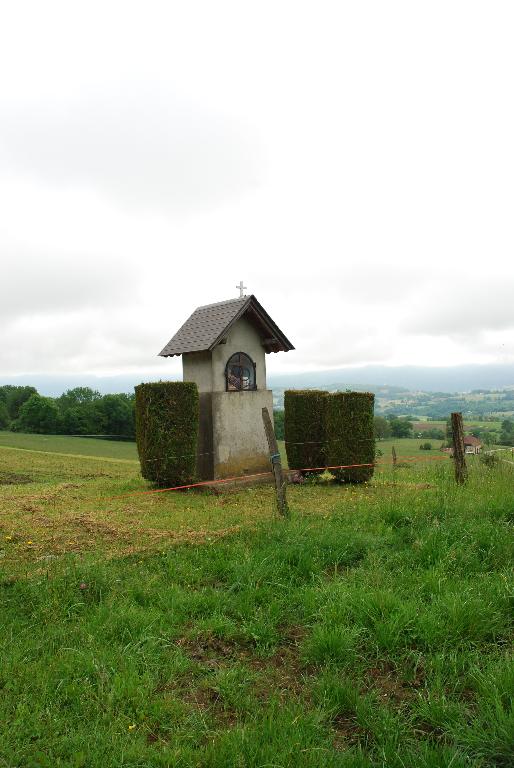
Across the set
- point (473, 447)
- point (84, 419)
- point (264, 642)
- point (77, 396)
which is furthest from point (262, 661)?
point (77, 396)

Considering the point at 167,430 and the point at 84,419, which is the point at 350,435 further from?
the point at 84,419

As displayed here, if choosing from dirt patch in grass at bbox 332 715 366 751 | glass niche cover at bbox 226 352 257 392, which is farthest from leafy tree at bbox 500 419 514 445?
dirt patch in grass at bbox 332 715 366 751

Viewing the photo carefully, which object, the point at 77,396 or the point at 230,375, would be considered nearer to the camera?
the point at 230,375

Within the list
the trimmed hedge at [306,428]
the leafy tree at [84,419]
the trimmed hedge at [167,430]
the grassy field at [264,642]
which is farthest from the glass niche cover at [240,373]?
the leafy tree at [84,419]

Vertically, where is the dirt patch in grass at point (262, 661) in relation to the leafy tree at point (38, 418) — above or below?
below

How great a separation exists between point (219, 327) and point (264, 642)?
1104cm

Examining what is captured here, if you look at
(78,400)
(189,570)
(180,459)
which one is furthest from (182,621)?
(78,400)

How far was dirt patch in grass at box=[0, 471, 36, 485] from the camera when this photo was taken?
16.1 meters

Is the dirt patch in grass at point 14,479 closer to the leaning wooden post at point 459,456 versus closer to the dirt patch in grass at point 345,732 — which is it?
the leaning wooden post at point 459,456

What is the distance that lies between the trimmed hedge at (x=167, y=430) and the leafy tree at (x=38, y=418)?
5417 centimetres

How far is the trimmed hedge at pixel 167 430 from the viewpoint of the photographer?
13.3m

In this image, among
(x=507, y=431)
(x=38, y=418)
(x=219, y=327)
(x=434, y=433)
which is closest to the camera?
(x=219, y=327)

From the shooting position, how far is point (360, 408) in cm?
1444

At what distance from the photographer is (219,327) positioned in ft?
49.6
